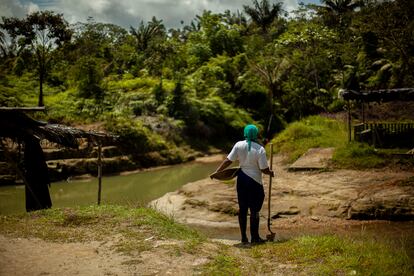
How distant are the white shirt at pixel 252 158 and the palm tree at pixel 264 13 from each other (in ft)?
142

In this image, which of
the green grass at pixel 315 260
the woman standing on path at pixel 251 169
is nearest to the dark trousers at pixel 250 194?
the woman standing on path at pixel 251 169

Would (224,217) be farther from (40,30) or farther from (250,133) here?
(40,30)

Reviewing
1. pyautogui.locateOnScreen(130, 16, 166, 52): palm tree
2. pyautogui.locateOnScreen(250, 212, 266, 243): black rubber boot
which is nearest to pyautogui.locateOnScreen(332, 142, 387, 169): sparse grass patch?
pyautogui.locateOnScreen(250, 212, 266, 243): black rubber boot

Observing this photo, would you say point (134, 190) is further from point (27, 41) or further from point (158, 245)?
point (27, 41)

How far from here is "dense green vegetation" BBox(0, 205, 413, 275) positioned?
17.3 ft

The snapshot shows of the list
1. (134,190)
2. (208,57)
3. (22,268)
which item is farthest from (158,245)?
(208,57)

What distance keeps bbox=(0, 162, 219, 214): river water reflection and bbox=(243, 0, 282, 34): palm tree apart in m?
30.4

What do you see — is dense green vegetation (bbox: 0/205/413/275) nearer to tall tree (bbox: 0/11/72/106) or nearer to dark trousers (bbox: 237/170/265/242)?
dark trousers (bbox: 237/170/265/242)

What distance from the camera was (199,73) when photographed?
1291 inches

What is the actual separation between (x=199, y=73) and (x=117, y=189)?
56.0 ft

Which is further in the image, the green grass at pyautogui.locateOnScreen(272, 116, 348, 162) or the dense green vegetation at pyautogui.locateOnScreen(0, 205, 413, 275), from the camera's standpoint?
the green grass at pyautogui.locateOnScreen(272, 116, 348, 162)

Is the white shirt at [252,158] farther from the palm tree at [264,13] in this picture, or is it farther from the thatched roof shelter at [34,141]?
the palm tree at [264,13]

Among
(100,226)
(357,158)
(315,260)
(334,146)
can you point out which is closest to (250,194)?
(315,260)

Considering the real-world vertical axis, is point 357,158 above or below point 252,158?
below
